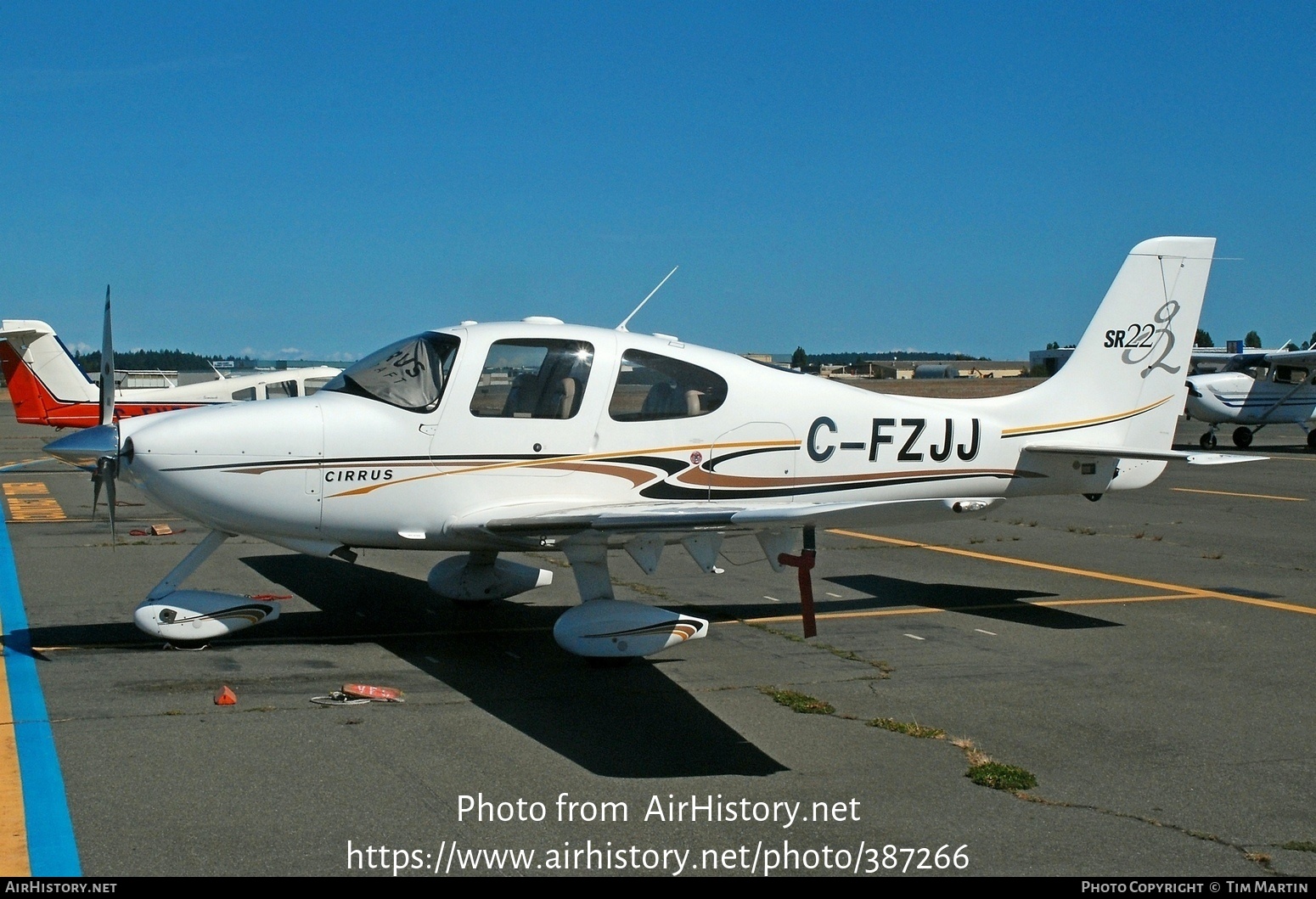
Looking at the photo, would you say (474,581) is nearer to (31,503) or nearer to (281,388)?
(31,503)

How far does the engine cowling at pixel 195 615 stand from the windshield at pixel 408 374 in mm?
1634

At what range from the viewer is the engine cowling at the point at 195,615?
7590mm

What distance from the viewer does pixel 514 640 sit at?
8195mm

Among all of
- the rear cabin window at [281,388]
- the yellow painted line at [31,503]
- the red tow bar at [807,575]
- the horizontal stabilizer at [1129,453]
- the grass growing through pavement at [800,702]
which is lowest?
the yellow painted line at [31,503]

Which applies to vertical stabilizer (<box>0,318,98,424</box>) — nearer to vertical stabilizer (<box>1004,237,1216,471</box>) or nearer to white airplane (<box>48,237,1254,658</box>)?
white airplane (<box>48,237,1254,658</box>)

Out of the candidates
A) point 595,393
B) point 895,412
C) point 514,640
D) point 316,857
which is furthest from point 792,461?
point 316,857

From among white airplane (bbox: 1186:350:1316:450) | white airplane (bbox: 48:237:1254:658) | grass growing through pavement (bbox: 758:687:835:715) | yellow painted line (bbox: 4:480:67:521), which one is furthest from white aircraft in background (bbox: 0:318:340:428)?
white airplane (bbox: 1186:350:1316:450)

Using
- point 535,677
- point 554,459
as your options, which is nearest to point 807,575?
point 535,677

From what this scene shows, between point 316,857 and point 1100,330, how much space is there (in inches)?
317

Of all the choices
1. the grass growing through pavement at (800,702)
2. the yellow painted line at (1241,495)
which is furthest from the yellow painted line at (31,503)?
the yellow painted line at (1241,495)

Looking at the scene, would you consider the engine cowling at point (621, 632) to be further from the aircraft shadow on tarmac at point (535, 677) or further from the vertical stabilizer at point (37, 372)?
the vertical stabilizer at point (37, 372)

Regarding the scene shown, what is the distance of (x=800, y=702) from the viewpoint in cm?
653

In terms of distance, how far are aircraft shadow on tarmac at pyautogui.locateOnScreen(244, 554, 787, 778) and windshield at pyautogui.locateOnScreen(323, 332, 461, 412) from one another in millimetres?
1740

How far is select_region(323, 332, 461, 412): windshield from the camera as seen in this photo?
25.3ft
